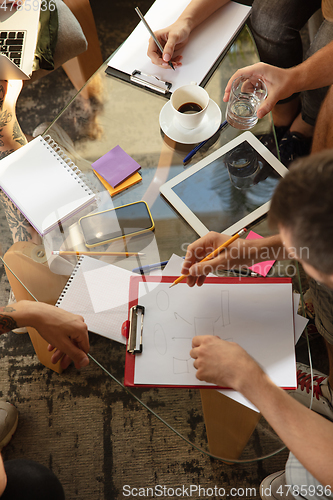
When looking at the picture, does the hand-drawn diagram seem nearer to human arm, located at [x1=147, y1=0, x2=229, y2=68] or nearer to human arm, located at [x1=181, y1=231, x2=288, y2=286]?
human arm, located at [x1=181, y1=231, x2=288, y2=286]

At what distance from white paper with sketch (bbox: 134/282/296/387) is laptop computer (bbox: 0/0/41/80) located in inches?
39.8

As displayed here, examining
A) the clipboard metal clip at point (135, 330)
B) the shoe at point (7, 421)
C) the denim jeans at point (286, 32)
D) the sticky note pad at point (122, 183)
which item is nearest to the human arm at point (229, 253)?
the clipboard metal clip at point (135, 330)

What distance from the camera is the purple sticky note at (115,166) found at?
116 centimetres

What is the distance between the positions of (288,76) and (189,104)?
0.34 metres

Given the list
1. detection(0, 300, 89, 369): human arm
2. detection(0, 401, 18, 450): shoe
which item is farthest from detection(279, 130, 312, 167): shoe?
detection(0, 401, 18, 450): shoe

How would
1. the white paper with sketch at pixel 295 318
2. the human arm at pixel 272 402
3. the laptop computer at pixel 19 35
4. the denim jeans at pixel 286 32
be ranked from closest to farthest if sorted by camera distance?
the human arm at pixel 272 402 → the white paper with sketch at pixel 295 318 → the laptop computer at pixel 19 35 → the denim jeans at pixel 286 32

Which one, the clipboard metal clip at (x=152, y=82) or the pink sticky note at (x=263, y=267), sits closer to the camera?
the pink sticky note at (x=263, y=267)

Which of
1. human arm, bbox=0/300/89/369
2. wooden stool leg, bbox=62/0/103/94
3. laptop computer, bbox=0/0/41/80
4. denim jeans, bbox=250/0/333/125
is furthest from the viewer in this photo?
wooden stool leg, bbox=62/0/103/94

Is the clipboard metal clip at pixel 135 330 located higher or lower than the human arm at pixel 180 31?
lower

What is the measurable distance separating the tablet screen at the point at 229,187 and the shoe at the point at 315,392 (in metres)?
0.47

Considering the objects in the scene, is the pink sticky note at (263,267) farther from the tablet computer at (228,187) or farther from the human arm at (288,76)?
the human arm at (288,76)

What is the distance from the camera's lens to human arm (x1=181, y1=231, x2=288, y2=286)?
101 centimetres

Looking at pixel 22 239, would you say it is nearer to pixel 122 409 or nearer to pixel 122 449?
pixel 122 409

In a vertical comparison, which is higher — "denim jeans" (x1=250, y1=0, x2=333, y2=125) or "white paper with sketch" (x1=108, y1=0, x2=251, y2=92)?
"denim jeans" (x1=250, y1=0, x2=333, y2=125)
